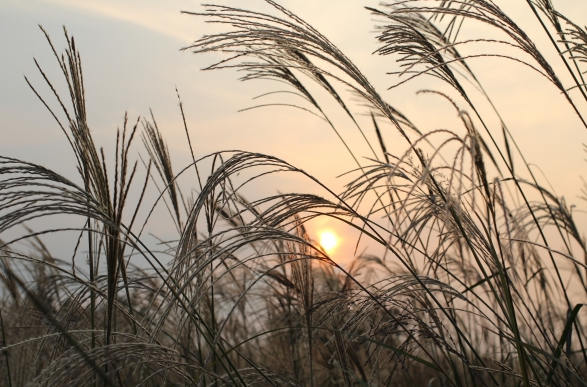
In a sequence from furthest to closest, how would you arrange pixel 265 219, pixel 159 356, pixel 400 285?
pixel 400 285
pixel 265 219
pixel 159 356

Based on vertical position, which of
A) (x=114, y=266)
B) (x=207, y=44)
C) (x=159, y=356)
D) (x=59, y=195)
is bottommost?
(x=159, y=356)

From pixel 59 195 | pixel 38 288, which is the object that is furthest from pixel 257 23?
pixel 38 288

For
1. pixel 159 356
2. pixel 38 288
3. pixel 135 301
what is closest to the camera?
pixel 159 356

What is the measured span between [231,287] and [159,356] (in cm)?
340

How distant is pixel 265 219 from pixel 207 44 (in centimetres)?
64

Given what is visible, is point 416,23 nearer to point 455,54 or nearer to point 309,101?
point 455,54

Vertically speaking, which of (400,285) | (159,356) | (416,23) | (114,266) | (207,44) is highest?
(416,23)

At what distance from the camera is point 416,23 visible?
2.29m

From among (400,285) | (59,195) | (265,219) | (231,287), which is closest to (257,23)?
(265,219)

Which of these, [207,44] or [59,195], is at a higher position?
[207,44]

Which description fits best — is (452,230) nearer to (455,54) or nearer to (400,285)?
(400,285)

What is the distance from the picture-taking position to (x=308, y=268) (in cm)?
236

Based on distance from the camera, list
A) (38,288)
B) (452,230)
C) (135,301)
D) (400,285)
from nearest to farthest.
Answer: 1. (400,285)
2. (452,230)
3. (38,288)
4. (135,301)

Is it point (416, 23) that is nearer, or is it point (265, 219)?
point (265, 219)
